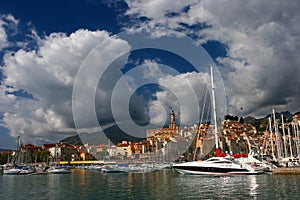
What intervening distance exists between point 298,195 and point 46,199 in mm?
18470

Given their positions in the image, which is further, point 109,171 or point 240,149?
point 240,149

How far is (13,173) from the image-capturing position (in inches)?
2648

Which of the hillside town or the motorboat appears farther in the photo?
the hillside town

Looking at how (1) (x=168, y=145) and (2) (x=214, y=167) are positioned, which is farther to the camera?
(1) (x=168, y=145)

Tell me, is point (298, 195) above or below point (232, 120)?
below

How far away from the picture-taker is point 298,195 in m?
20.5

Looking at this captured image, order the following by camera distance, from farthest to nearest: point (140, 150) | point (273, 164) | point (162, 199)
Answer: point (140, 150)
point (273, 164)
point (162, 199)

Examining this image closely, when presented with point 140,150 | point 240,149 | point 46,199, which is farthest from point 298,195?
point 140,150

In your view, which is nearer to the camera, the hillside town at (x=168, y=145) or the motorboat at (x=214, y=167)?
the motorboat at (x=214, y=167)

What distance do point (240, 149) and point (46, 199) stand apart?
113582 millimetres

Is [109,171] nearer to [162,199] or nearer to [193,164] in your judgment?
[193,164]

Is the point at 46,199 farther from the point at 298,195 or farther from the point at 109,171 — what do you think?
the point at 109,171

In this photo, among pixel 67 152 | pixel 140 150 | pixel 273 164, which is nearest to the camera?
pixel 273 164

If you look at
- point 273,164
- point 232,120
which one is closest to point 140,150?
point 232,120
